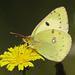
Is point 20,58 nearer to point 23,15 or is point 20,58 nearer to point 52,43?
point 52,43

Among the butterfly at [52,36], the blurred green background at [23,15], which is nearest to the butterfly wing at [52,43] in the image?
the butterfly at [52,36]

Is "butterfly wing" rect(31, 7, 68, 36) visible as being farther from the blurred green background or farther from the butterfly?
the blurred green background

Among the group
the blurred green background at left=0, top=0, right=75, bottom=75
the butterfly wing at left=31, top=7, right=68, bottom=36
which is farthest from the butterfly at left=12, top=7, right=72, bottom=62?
the blurred green background at left=0, top=0, right=75, bottom=75

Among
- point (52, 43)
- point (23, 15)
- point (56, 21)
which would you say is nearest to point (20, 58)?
point (52, 43)

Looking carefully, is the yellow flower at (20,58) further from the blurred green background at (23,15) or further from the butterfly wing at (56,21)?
the blurred green background at (23,15)

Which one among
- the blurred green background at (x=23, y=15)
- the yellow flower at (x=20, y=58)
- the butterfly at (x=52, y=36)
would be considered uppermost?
the blurred green background at (x=23, y=15)

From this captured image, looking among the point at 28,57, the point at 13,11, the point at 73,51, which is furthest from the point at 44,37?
the point at 13,11
